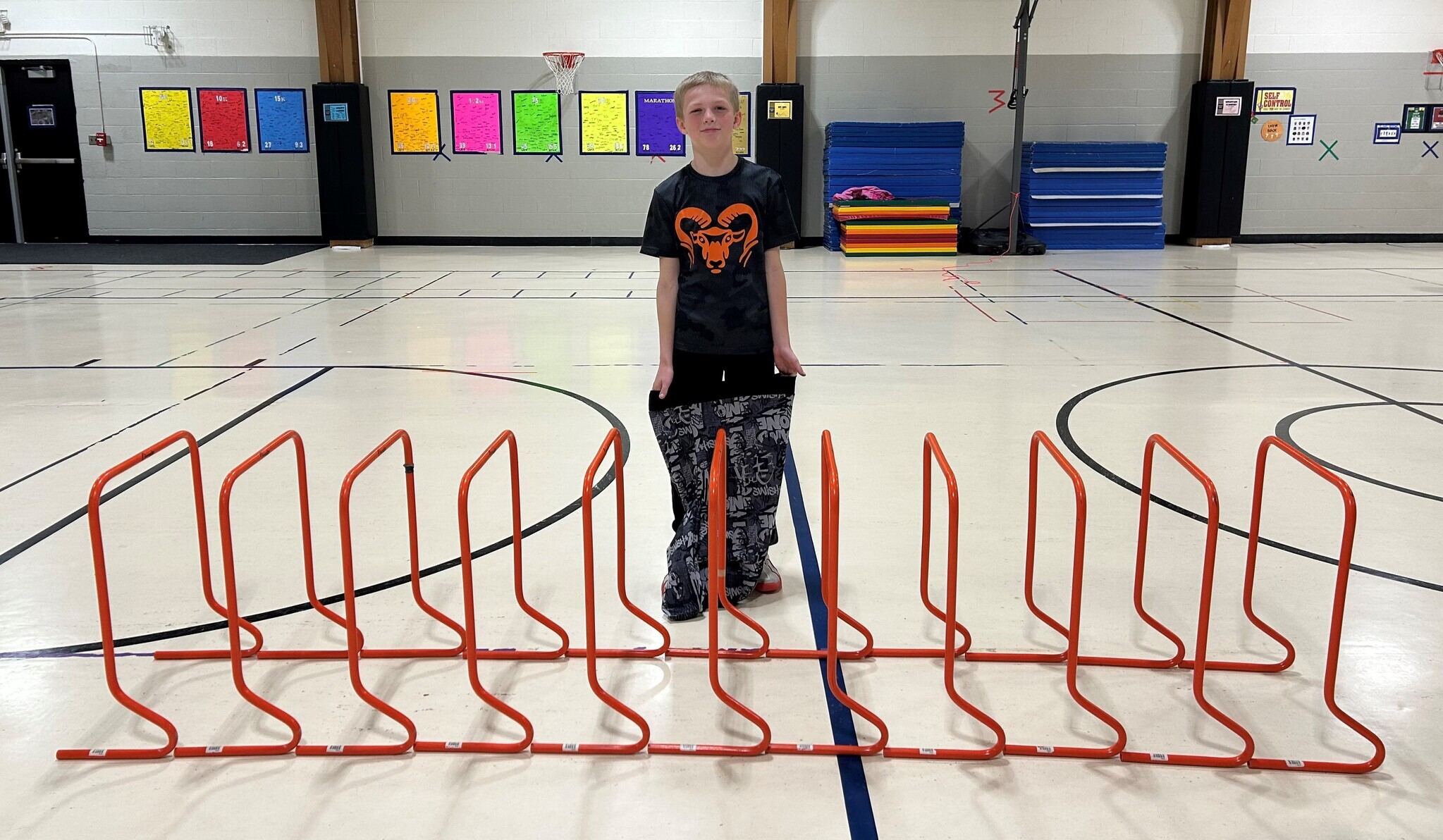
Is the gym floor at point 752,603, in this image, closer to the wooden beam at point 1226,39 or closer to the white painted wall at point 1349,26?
the wooden beam at point 1226,39

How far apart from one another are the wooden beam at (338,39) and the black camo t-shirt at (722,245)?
574 inches

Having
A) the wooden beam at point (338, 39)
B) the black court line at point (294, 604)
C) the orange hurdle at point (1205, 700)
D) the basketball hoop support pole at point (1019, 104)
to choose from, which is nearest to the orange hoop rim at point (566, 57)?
the wooden beam at point (338, 39)

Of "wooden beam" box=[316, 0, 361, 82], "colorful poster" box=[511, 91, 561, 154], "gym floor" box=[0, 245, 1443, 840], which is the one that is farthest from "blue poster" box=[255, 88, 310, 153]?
"gym floor" box=[0, 245, 1443, 840]

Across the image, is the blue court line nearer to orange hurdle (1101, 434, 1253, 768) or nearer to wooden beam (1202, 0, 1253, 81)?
orange hurdle (1101, 434, 1253, 768)

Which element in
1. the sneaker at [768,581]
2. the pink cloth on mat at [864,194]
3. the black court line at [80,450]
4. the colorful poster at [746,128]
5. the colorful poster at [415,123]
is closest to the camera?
the sneaker at [768,581]

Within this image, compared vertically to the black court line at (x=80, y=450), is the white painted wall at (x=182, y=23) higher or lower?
higher

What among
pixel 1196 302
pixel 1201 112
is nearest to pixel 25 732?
pixel 1196 302

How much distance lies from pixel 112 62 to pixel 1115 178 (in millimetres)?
15590

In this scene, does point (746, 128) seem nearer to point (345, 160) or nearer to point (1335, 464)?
point (345, 160)

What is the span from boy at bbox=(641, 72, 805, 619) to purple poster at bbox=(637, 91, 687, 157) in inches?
532

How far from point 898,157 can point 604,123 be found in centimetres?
465

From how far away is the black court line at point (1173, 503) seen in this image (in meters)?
3.77

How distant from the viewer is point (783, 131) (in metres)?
16.0

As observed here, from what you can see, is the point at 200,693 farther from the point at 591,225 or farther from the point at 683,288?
the point at 591,225
